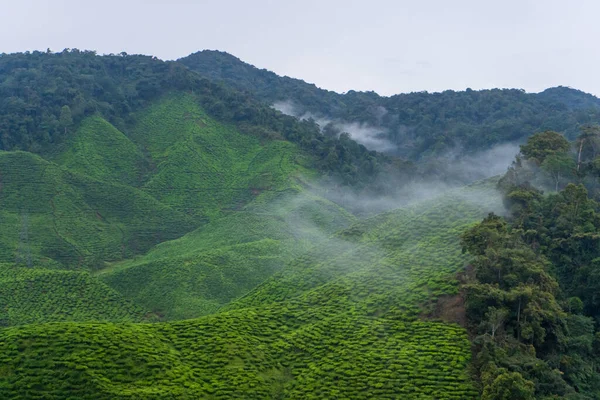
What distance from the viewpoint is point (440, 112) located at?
11612 centimetres

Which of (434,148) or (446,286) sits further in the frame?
(434,148)

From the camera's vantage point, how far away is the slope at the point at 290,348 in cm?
2539

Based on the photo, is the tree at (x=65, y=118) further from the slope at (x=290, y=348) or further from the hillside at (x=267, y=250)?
the slope at (x=290, y=348)

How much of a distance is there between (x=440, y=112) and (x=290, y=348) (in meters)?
92.6

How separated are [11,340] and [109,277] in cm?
2570

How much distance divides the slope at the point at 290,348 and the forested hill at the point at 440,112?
2329 inches

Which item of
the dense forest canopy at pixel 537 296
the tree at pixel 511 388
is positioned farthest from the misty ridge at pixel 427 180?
the tree at pixel 511 388

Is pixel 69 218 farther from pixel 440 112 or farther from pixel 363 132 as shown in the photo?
pixel 440 112

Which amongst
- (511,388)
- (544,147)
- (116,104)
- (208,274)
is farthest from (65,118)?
(511,388)

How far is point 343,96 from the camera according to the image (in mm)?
144875

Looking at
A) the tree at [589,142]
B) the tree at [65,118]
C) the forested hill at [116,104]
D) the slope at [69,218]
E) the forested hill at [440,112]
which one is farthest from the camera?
the forested hill at [440,112]

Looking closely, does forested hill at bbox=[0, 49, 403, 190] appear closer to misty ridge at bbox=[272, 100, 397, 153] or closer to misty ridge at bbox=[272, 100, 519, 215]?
misty ridge at bbox=[272, 100, 519, 215]

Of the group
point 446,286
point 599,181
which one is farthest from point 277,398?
point 599,181

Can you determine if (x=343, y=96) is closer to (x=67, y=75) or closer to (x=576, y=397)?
(x=67, y=75)
